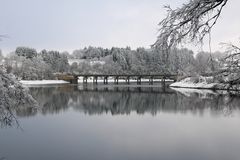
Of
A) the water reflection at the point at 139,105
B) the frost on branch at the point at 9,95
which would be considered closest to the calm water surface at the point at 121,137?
the frost on branch at the point at 9,95

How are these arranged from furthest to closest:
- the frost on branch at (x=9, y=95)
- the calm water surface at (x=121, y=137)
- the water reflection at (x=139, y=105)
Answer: the water reflection at (x=139, y=105), the calm water surface at (x=121, y=137), the frost on branch at (x=9, y=95)

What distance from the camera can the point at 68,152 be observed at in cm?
1424

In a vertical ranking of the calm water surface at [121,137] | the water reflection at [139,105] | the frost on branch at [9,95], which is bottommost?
the calm water surface at [121,137]

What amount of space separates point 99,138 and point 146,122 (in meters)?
6.63

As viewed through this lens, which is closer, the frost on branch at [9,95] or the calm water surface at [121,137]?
the frost on branch at [9,95]

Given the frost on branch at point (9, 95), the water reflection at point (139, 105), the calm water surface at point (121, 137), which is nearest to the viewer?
the frost on branch at point (9, 95)

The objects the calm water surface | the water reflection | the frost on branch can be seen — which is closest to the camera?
the frost on branch

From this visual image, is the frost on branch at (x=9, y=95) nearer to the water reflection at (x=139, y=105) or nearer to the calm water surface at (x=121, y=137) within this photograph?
the calm water surface at (x=121, y=137)

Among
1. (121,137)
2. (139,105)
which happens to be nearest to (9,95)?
(121,137)

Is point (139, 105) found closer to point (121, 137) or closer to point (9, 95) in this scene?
point (121, 137)

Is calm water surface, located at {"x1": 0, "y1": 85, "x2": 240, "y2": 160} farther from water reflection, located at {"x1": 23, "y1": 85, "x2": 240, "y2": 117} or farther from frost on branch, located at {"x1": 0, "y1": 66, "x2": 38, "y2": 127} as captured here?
water reflection, located at {"x1": 23, "y1": 85, "x2": 240, "y2": 117}

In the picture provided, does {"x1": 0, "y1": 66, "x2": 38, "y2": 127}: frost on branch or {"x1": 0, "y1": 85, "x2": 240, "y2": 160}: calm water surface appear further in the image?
{"x1": 0, "y1": 85, "x2": 240, "y2": 160}: calm water surface

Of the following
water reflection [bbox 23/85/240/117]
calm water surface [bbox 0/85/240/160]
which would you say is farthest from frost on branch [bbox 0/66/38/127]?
water reflection [bbox 23/85/240/117]

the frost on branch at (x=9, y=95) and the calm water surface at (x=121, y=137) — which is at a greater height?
the frost on branch at (x=9, y=95)
